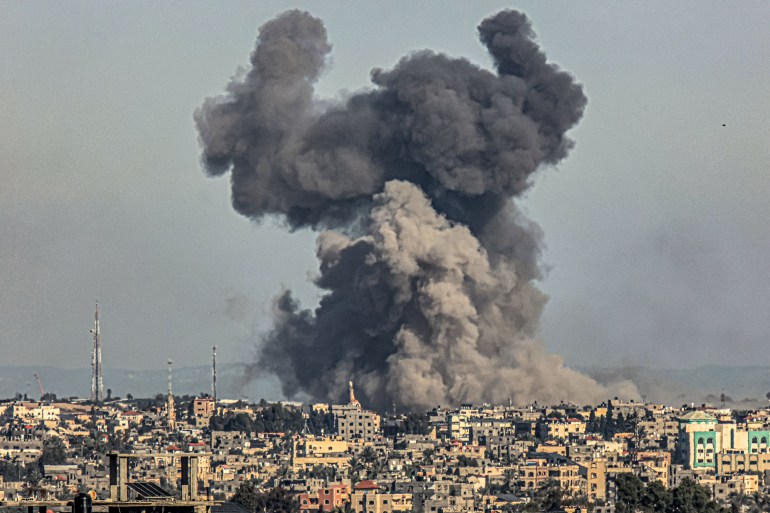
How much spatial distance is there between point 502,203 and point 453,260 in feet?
18.3

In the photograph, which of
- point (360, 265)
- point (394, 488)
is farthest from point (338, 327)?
point (394, 488)

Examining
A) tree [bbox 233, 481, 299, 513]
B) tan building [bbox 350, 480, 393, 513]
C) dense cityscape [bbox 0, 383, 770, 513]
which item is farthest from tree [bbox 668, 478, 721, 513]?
tree [bbox 233, 481, 299, 513]

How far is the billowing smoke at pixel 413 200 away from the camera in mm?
109562

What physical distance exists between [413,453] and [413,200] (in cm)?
1108

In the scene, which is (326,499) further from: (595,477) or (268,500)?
(595,477)

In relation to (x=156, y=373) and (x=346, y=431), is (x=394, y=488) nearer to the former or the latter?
(x=346, y=431)

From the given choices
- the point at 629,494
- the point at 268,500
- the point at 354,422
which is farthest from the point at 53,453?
the point at 629,494

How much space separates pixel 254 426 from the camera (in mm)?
123312

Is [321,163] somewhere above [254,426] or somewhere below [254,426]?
above

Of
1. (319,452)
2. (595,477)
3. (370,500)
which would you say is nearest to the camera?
(370,500)

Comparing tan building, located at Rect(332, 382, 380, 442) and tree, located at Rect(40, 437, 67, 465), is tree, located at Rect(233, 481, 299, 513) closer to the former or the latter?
tree, located at Rect(40, 437, 67, 465)

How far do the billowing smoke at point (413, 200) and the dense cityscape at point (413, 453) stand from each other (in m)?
2.20

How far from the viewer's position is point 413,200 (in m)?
111

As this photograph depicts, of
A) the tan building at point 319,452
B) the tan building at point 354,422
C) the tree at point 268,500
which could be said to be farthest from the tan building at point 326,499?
the tan building at point 354,422
